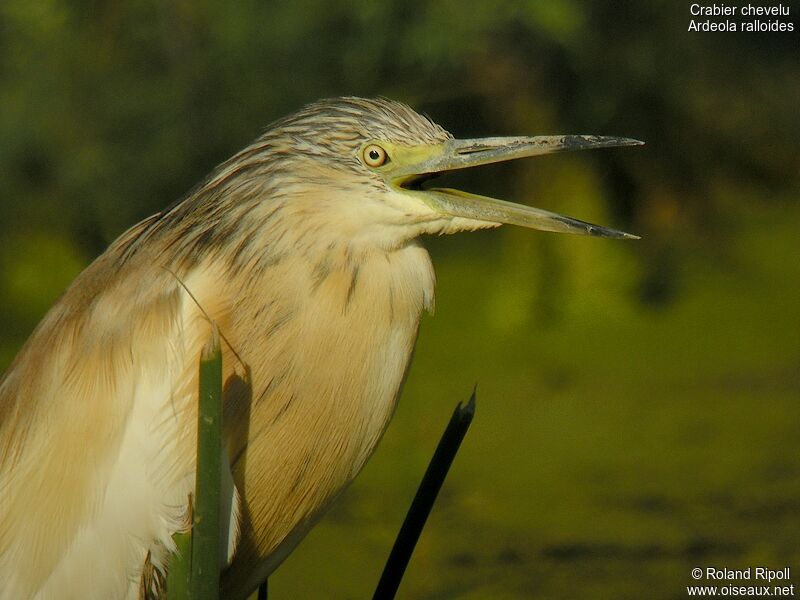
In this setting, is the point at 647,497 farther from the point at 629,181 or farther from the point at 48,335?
the point at 48,335

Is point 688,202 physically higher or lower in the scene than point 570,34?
lower

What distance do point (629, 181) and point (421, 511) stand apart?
2.76 metres

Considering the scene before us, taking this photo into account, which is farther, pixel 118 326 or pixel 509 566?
pixel 509 566

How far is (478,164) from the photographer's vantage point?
1438 mm

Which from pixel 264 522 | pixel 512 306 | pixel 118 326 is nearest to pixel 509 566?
pixel 512 306

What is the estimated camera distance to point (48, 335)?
1.60 m

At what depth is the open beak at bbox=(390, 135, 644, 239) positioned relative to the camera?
140 centimetres
